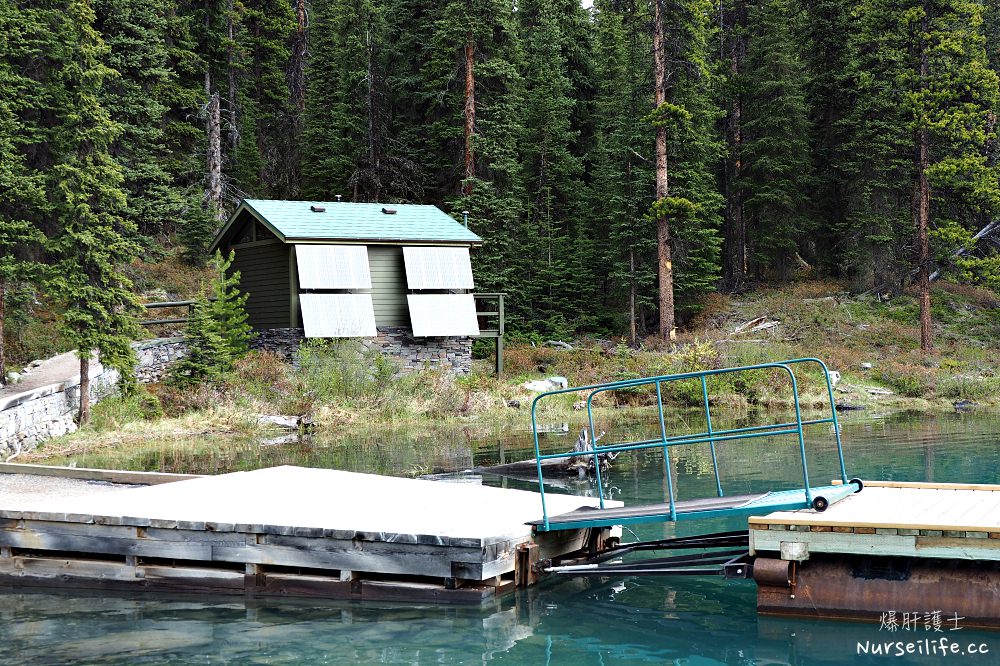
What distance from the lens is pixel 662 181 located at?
33.6 metres

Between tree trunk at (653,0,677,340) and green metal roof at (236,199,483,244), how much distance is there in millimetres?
7057

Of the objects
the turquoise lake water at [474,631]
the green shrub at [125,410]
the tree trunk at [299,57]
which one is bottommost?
the turquoise lake water at [474,631]

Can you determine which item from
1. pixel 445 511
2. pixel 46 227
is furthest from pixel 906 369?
pixel 46 227

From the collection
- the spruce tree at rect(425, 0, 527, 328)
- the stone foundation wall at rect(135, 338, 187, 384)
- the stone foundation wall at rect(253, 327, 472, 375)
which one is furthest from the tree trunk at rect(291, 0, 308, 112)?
Answer: the stone foundation wall at rect(135, 338, 187, 384)

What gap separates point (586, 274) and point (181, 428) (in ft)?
65.8

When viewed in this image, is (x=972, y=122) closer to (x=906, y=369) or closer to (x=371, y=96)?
(x=906, y=369)

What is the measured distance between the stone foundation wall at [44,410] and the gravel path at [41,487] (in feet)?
15.6

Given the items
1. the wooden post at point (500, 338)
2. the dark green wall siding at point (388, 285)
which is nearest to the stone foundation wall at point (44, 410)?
the dark green wall siding at point (388, 285)

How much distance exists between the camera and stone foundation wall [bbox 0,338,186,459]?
18.0m

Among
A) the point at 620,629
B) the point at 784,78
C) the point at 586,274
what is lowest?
the point at 620,629

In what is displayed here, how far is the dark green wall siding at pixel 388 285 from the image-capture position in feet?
95.2

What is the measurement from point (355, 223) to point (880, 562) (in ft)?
77.1

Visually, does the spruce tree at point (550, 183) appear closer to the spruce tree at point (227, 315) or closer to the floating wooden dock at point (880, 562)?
the spruce tree at point (227, 315)

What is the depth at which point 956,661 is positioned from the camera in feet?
22.6
